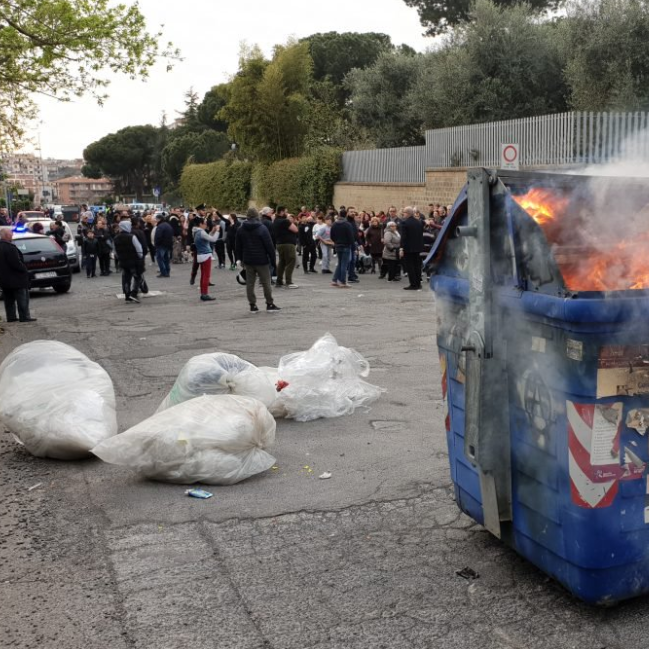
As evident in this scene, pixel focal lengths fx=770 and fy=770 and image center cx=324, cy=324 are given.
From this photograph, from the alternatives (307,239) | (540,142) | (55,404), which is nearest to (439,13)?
(540,142)

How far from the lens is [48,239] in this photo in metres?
17.2

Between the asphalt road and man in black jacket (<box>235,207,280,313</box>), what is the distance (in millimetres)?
6102

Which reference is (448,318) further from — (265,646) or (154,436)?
(154,436)

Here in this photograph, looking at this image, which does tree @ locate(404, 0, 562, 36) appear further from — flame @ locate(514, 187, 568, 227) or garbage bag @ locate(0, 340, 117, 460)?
flame @ locate(514, 187, 568, 227)

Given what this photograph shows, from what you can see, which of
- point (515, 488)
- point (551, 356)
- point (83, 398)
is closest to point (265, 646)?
point (515, 488)

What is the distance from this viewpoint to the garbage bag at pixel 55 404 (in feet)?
17.5

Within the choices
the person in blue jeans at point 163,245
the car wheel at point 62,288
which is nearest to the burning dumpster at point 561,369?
the car wheel at point 62,288

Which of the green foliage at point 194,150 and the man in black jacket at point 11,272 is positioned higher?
the green foliage at point 194,150

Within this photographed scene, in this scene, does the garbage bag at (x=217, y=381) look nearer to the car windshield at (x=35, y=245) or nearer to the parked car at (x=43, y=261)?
the parked car at (x=43, y=261)

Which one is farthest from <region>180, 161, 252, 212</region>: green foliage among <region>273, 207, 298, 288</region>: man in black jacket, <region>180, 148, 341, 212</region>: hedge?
<region>273, 207, 298, 288</region>: man in black jacket

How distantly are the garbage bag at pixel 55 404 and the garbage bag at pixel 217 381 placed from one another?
0.54 metres

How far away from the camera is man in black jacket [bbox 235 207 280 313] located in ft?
41.5

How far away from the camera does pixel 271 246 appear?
1276 cm

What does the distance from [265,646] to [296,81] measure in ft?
122
